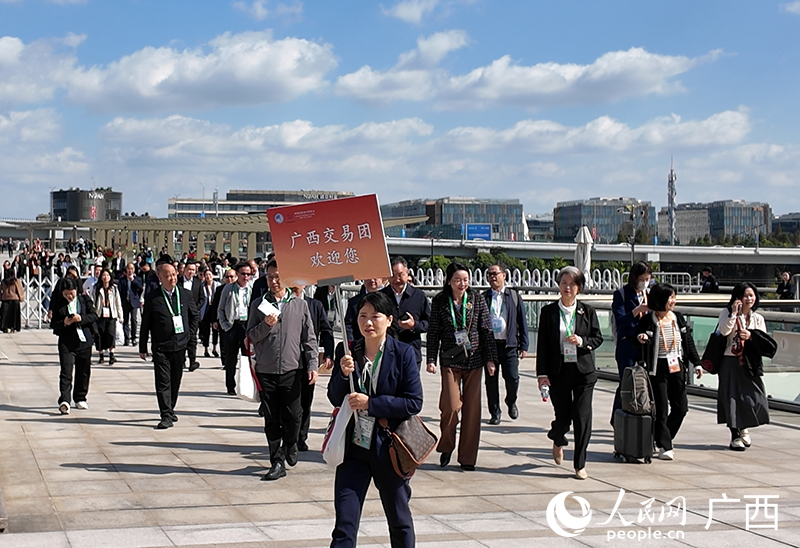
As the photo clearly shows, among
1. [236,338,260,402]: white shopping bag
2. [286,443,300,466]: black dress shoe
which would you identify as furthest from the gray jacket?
[286,443,300,466]: black dress shoe

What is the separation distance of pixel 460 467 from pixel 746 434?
10.4ft

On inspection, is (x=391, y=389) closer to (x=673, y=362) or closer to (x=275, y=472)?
(x=275, y=472)

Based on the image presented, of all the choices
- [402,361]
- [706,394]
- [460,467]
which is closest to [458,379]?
[460,467]

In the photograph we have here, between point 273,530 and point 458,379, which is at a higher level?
point 458,379

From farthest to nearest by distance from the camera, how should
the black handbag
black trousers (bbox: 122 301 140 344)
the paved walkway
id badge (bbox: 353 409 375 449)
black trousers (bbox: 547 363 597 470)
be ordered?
1. black trousers (bbox: 122 301 140 344)
2. the black handbag
3. black trousers (bbox: 547 363 597 470)
4. the paved walkway
5. id badge (bbox: 353 409 375 449)

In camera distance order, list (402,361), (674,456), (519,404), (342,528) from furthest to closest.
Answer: (519,404), (674,456), (402,361), (342,528)

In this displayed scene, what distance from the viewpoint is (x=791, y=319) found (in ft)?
38.6

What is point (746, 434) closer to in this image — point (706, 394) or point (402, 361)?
point (706, 394)

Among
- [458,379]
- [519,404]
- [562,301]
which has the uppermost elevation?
[562,301]

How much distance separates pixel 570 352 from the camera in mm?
8586

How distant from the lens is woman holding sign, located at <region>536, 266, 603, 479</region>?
8562 mm

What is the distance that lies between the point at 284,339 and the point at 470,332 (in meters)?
1.74

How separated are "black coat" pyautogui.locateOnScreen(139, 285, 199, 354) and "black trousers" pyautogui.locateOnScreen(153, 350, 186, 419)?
3.5 inches

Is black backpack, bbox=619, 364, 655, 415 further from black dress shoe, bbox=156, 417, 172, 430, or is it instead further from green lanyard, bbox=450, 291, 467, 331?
black dress shoe, bbox=156, 417, 172, 430
